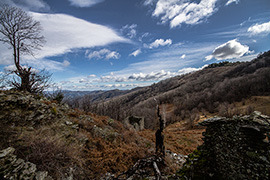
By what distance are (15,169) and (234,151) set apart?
22.2 ft

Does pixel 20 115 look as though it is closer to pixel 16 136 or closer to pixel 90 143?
pixel 16 136

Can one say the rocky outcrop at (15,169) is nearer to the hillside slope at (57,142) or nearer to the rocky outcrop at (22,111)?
the hillside slope at (57,142)

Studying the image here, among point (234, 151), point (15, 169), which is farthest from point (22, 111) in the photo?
point (234, 151)

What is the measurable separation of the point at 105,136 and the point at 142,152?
3.27 meters

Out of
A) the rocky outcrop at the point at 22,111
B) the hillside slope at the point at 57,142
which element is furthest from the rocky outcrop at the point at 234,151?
the rocky outcrop at the point at 22,111

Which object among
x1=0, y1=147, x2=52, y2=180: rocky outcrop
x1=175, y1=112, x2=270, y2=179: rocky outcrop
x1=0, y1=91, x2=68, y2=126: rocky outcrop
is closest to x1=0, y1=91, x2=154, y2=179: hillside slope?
x1=0, y1=91, x2=68, y2=126: rocky outcrop

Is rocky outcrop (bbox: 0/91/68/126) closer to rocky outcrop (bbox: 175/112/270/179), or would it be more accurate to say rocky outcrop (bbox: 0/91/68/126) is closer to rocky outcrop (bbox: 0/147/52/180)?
rocky outcrop (bbox: 0/147/52/180)

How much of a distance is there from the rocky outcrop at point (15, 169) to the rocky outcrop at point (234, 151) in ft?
16.9

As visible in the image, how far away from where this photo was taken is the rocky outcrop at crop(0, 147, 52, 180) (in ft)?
9.18

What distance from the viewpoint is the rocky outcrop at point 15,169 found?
280 centimetres

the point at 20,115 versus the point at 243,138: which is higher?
the point at 20,115

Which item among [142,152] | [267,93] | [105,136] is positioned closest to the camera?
[142,152]

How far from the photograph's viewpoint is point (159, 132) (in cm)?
749

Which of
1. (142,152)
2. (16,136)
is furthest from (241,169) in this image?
(16,136)
